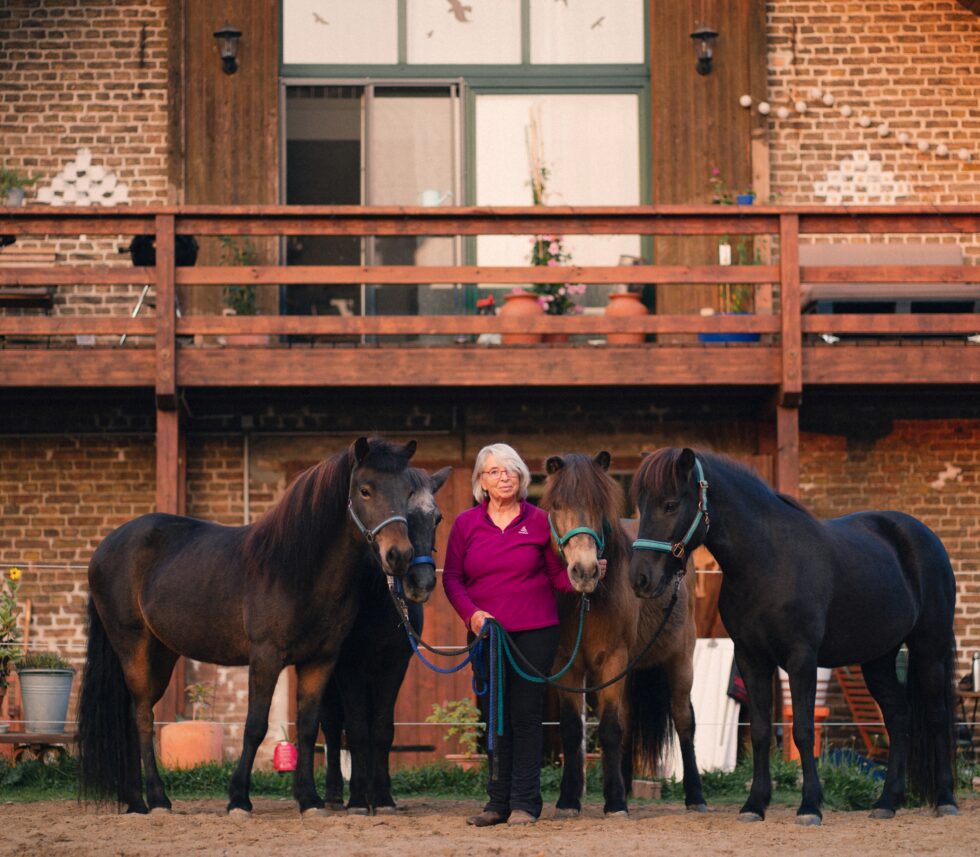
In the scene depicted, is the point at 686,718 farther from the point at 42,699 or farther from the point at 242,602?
the point at 42,699

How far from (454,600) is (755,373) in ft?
17.3

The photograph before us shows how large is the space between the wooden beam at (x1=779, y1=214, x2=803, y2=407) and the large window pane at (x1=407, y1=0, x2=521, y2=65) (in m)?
3.88

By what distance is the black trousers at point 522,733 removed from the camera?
290 inches

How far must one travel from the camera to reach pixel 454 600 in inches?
295

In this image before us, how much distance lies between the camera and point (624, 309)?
13359 millimetres

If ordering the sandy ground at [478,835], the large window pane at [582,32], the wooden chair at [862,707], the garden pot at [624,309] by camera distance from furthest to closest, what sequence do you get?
the large window pane at [582,32], the garden pot at [624,309], the wooden chair at [862,707], the sandy ground at [478,835]

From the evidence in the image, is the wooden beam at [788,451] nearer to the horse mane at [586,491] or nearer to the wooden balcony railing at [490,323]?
the wooden balcony railing at [490,323]

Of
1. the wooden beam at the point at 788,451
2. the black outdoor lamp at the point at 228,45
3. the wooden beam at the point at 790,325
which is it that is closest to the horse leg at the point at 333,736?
the wooden beam at the point at 788,451

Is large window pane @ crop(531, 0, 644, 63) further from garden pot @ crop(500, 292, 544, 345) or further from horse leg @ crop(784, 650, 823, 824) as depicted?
horse leg @ crop(784, 650, 823, 824)

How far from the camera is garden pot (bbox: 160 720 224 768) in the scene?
11.6m

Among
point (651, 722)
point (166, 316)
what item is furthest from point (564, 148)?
point (651, 722)

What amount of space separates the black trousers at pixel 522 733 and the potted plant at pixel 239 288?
268 inches

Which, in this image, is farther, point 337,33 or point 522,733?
point 337,33

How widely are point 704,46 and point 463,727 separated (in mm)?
6268
